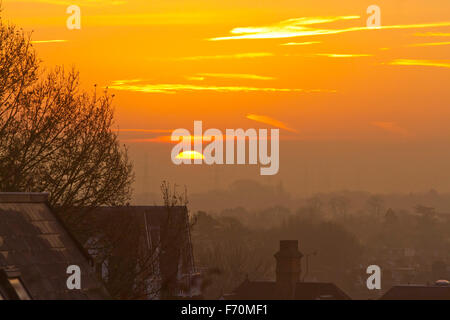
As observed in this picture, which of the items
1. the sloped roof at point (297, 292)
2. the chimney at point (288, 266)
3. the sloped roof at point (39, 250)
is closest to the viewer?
the sloped roof at point (39, 250)

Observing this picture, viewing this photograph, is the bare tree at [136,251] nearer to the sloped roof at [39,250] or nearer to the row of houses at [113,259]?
the row of houses at [113,259]

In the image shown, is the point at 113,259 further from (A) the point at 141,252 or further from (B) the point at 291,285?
(B) the point at 291,285

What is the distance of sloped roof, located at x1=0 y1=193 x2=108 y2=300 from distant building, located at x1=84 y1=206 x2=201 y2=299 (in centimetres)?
1270

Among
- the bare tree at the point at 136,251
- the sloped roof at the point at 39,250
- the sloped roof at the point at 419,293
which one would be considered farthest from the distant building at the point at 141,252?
the sloped roof at the point at 419,293

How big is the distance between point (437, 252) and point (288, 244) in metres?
135

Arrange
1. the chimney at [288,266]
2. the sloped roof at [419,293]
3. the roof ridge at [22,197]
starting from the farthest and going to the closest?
the sloped roof at [419,293] < the chimney at [288,266] < the roof ridge at [22,197]

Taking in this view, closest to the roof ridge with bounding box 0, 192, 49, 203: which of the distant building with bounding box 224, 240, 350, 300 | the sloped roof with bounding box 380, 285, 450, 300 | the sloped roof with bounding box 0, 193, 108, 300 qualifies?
the sloped roof with bounding box 0, 193, 108, 300

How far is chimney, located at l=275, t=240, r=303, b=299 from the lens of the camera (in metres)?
56.7

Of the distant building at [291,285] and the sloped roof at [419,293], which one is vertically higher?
the distant building at [291,285]

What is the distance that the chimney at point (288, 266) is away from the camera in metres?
56.7

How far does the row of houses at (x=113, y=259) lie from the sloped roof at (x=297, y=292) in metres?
0.07

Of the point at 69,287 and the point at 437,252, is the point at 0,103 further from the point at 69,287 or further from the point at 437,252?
the point at 437,252

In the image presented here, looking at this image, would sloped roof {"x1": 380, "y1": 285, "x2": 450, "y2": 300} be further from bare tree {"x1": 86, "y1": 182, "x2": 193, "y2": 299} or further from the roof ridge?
the roof ridge
